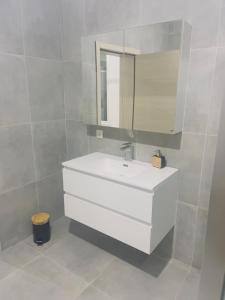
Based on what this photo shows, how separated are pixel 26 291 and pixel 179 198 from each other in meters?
1.27

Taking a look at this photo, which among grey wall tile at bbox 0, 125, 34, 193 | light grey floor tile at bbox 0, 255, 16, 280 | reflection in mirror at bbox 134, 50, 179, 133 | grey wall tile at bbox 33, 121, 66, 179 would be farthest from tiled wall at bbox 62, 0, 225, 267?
light grey floor tile at bbox 0, 255, 16, 280

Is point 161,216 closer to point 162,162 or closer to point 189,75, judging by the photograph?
point 162,162

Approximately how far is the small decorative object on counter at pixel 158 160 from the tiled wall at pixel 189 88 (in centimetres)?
4

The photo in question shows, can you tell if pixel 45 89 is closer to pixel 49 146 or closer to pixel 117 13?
pixel 49 146

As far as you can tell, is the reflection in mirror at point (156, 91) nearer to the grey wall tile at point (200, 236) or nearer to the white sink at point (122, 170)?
the white sink at point (122, 170)

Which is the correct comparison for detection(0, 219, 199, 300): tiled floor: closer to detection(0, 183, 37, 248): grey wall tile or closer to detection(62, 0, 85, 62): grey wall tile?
detection(0, 183, 37, 248): grey wall tile

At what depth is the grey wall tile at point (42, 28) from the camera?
70.9 inches

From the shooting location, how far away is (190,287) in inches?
62.9

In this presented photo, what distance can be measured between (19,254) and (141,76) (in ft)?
5.79

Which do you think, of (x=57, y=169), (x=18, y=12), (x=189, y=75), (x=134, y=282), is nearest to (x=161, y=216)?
(x=134, y=282)

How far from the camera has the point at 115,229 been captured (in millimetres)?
1594

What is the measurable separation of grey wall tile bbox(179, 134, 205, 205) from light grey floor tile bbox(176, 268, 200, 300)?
56 cm

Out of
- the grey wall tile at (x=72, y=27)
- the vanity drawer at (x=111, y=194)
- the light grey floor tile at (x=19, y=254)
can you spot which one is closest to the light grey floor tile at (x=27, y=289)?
the light grey floor tile at (x=19, y=254)

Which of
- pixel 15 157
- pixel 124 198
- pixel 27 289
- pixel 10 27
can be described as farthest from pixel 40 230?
pixel 10 27
